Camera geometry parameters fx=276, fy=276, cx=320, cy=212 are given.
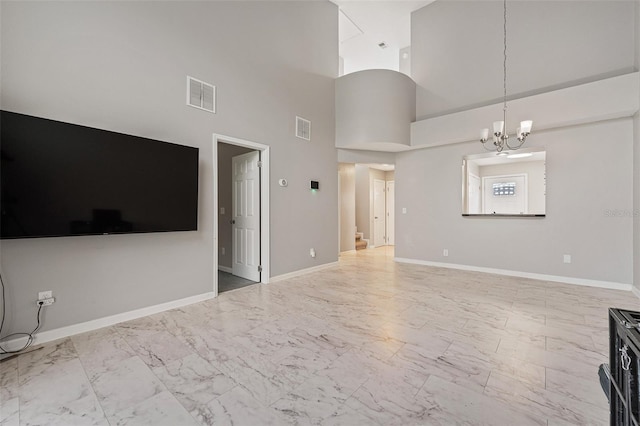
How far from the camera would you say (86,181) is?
8.41ft

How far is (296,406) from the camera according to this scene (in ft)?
5.56

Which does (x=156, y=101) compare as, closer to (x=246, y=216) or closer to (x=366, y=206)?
(x=246, y=216)

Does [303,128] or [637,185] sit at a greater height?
[303,128]

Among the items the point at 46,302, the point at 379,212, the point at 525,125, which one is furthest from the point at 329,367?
the point at 379,212

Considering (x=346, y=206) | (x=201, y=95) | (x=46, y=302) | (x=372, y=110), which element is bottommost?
(x=46, y=302)

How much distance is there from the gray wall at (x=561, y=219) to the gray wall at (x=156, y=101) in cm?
274

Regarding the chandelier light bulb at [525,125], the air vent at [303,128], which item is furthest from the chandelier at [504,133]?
the air vent at [303,128]

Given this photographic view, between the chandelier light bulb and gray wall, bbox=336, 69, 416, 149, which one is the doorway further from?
the chandelier light bulb

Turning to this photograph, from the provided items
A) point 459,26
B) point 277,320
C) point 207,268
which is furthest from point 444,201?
point 207,268

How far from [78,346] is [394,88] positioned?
238 inches

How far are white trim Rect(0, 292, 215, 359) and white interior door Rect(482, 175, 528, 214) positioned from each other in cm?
524

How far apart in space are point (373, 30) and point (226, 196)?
5.59 meters

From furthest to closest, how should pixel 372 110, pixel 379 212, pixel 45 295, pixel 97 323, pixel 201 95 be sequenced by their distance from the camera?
pixel 379 212 < pixel 372 110 < pixel 201 95 < pixel 97 323 < pixel 45 295

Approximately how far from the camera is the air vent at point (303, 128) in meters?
5.00
